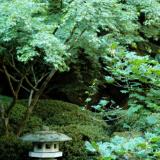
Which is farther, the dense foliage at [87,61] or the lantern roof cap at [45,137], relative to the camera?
the lantern roof cap at [45,137]

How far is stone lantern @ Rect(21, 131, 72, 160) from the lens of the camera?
14.3 feet

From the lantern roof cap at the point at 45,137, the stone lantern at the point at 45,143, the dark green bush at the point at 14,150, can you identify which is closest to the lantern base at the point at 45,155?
the stone lantern at the point at 45,143

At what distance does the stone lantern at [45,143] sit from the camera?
436 centimetres

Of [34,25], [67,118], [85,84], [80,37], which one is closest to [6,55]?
[80,37]

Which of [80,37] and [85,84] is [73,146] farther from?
[85,84]

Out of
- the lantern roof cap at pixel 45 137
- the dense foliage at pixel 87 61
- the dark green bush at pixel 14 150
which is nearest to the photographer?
the dense foliage at pixel 87 61

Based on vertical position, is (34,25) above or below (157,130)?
below

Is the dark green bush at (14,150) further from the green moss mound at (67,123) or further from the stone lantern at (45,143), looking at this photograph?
the stone lantern at (45,143)

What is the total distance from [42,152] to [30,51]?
49.0 inches

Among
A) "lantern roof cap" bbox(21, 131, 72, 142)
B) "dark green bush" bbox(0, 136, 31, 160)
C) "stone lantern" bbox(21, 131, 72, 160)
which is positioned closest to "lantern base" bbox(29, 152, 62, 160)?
"stone lantern" bbox(21, 131, 72, 160)

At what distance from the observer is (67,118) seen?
265 inches

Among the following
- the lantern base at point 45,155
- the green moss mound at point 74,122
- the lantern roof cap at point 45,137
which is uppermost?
the lantern roof cap at point 45,137

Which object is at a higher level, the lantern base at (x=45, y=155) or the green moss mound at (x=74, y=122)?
the lantern base at (x=45, y=155)

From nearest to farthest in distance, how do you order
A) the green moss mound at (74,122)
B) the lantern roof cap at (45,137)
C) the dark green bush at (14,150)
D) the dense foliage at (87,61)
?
the dense foliage at (87,61)
the lantern roof cap at (45,137)
the dark green bush at (14,150)
the green moss mound at (74,122)
